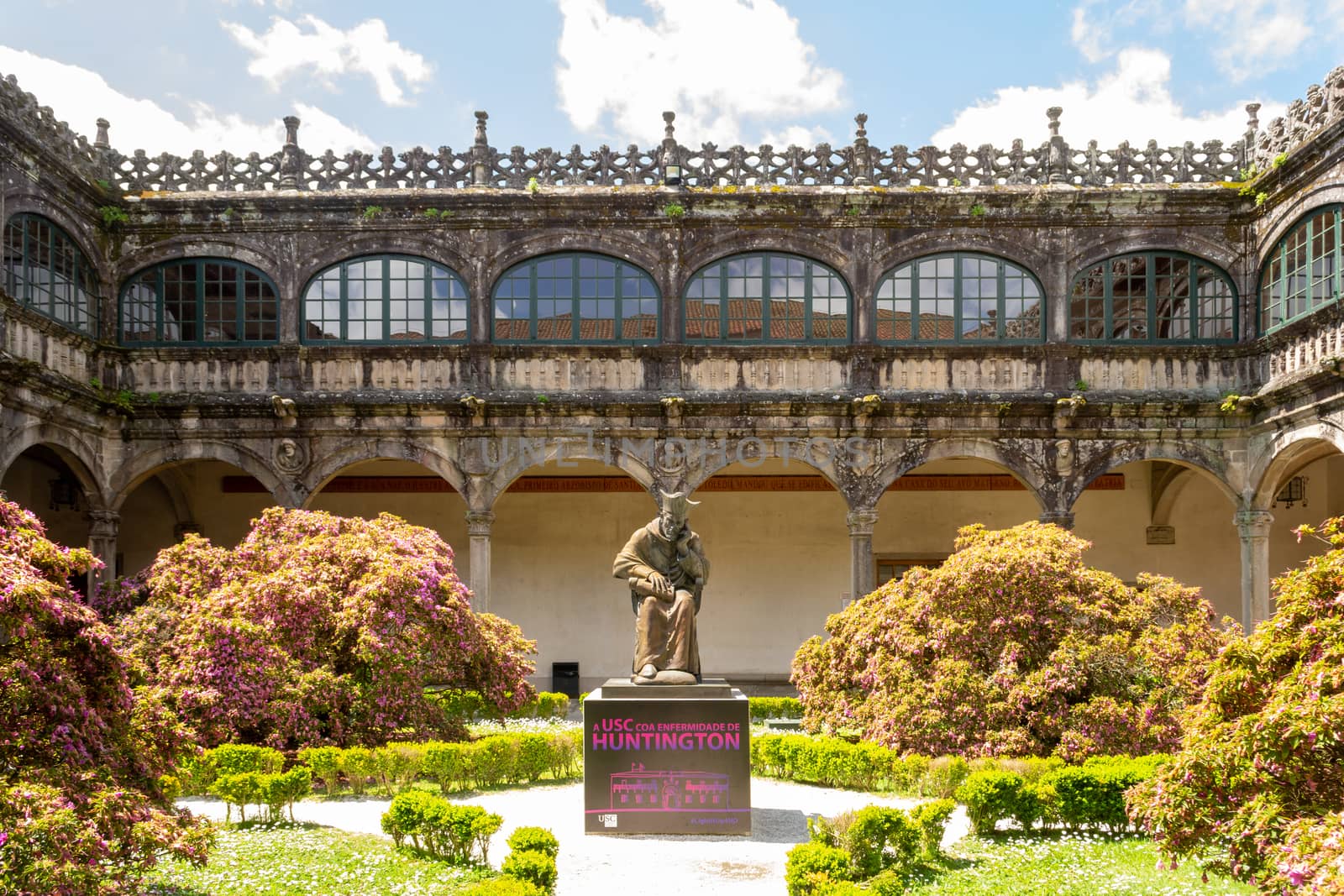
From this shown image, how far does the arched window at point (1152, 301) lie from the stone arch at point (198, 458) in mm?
11217

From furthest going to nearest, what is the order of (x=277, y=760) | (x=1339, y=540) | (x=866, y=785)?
(x=866, y=785) < (x=277, y=760) < (x=1339, y=540)

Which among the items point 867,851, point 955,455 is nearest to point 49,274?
point 955,455

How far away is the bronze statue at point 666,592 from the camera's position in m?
9.04

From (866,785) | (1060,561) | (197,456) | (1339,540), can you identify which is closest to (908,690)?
(866,785)

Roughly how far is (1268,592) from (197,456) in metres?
14.9

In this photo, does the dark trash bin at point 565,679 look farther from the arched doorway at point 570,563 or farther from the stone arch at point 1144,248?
the stone arch at point 1144,248

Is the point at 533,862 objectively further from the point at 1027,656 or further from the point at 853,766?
the point at 1027,656

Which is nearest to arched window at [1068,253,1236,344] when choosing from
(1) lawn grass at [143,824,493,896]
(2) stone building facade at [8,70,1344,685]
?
(2) stone building facade at [8,70,1344,685]

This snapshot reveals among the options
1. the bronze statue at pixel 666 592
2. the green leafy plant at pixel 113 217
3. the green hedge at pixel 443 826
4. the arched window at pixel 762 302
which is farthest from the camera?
the arched window at pixel 762 302

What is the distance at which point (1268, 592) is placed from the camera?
15938mm

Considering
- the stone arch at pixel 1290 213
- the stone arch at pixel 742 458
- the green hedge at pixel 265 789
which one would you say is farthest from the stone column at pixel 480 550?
the stone arch at pixel 1290 213

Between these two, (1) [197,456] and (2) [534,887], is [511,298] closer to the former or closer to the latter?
(1) [197,456]

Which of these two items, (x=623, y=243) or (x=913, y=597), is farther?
(x=623, y=243)

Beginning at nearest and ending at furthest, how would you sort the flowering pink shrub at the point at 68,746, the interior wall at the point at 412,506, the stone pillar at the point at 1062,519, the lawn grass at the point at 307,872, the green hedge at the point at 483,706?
1. the flowering pink shrub at the point at 68,746
2. the lawn grass at the point at 307,872
3. the green hedge at the point at 483,706
4. the stone pillar at the point at 1062,519
5. the interior wall at the point at 412,506
